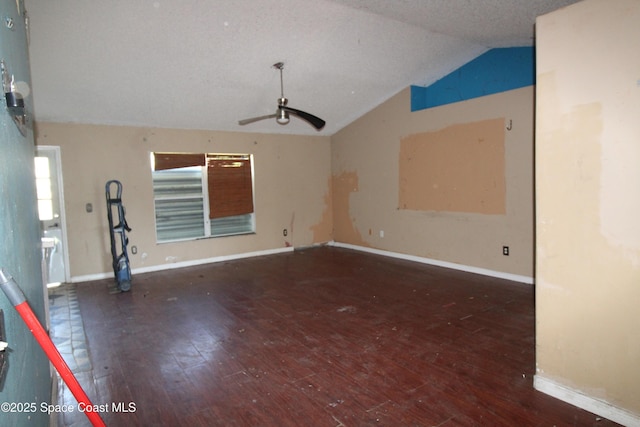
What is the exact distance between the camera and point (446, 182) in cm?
580

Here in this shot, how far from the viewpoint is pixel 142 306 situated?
4445mm

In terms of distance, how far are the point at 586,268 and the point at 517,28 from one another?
123 inches

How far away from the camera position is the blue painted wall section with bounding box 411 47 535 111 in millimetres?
4875

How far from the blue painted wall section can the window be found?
135 inches

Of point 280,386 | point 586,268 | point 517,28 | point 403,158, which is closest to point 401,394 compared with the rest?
point 280,386

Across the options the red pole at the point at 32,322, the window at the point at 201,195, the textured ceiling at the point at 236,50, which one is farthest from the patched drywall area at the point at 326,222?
the red pole at the point at 32,322

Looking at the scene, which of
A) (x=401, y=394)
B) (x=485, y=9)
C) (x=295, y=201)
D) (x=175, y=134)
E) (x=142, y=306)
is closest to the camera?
(x=401, y=394)

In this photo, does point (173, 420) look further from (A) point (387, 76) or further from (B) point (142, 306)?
(A) point (387, 76)

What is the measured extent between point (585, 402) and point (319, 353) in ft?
6.01

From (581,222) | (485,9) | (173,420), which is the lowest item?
(173,420)

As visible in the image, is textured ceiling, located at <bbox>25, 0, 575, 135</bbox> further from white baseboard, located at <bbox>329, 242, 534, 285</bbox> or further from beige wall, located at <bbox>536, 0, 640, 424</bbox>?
white baseboard, located at <bbox>329, 242, 534, 285</bbox>

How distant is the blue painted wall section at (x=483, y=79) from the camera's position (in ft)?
16.0

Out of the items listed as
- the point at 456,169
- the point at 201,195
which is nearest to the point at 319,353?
the point at 456,169

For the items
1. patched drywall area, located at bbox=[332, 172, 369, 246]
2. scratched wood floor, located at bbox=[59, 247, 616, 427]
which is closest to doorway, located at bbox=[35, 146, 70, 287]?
scratched wood floor, located at bbox=[59, 247, 616, 427]
